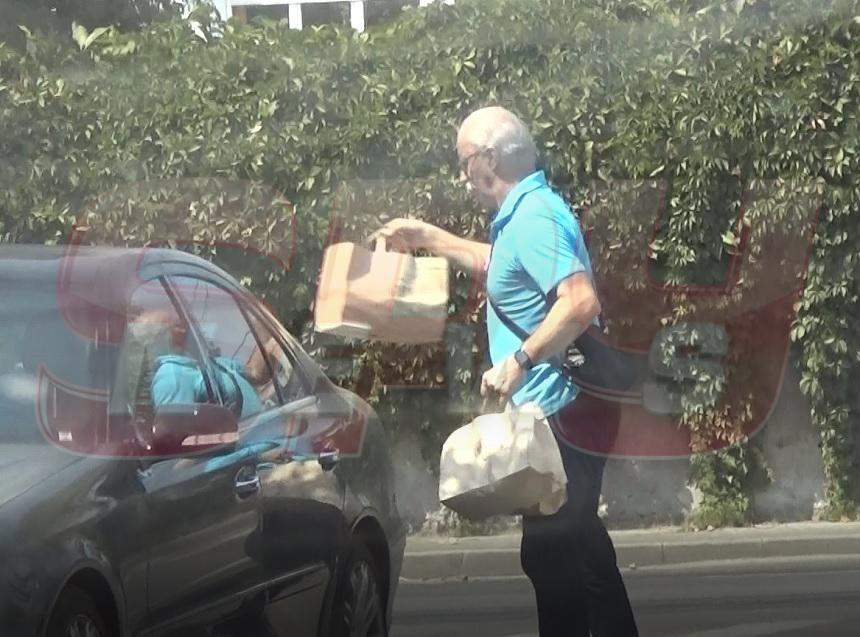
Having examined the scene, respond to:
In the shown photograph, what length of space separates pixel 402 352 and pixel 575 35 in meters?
2.19

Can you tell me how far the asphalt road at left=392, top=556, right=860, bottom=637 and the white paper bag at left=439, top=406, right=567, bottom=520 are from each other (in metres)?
2.53

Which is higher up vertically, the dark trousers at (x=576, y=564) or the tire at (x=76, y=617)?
the tire at (x=76, y=617)

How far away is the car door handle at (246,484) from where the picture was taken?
4.82 meters

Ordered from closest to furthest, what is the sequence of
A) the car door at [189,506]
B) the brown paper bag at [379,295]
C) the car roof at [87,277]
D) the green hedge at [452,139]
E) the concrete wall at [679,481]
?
the car door at [189,506] → the car roof at [87,277] → the brown paper bag at [379,295] → the green hedge at [452,139] → the concrete wall at [679,481]

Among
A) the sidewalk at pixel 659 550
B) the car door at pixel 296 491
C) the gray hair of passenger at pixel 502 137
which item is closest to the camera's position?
the car door at pixel 296 491

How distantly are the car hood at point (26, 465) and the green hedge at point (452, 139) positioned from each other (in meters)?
6.44

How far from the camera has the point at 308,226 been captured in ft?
34.9

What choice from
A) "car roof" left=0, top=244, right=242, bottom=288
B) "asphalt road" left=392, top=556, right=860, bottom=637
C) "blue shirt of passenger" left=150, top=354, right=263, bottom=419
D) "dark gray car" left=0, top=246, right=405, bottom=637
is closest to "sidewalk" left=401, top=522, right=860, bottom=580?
"asphalt road" left=392, top=556, right=860, bottom=637

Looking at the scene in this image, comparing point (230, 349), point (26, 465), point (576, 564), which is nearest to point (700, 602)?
point (576, 564)

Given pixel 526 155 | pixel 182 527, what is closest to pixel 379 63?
pixel 526 155

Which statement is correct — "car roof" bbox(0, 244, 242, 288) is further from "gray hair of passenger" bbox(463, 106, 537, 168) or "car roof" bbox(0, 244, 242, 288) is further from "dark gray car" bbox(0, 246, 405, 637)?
"gray hair of passenger" bbox(463, 106, 537, 168)

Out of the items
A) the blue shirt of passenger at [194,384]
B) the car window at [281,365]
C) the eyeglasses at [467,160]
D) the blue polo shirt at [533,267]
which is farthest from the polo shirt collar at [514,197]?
the blue shirt of passenger at [194,384]

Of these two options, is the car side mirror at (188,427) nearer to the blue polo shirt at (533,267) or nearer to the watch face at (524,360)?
the watch face at (524,360)

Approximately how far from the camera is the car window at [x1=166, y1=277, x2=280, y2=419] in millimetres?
5121
